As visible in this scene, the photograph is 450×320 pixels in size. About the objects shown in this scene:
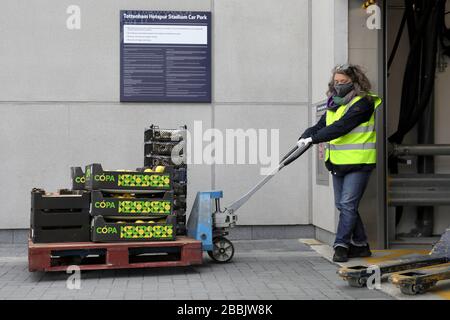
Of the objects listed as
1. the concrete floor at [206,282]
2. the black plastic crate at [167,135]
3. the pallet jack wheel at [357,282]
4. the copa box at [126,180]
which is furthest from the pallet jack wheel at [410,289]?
the black plastic crate at [167,135]

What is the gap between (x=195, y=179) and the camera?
32.0 ft

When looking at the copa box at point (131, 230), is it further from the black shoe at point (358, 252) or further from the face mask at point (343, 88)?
the face mask at point (343, 88)

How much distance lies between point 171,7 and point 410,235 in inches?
192

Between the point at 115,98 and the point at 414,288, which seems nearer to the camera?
the point at 414,288

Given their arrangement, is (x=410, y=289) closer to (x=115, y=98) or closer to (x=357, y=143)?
(x=357, y=143)

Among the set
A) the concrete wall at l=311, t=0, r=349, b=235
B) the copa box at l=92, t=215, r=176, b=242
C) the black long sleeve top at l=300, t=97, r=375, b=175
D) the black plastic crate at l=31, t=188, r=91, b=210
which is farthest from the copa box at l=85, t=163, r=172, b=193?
the concrete wall at l=311, t=0, r=349, b=235

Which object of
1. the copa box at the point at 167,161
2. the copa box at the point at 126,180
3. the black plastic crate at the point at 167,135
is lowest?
the copa box at the point at 126,180

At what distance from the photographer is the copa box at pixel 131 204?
278 inches

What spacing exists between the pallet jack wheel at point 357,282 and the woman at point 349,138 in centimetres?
130

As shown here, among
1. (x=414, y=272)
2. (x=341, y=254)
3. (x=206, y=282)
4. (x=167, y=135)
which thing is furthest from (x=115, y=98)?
(x=414, y=272)

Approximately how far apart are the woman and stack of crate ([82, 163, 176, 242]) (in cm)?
172

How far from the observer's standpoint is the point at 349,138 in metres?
7.74

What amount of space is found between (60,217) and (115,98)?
2.96 meters

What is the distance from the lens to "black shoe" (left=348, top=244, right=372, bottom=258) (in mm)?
8008
